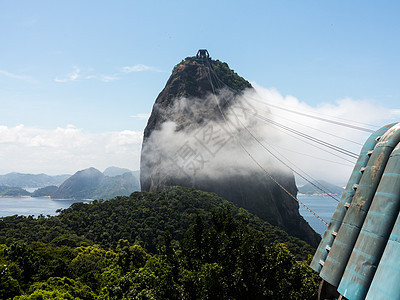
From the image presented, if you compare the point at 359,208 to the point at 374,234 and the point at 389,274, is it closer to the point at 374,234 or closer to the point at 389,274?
the point at 374,234

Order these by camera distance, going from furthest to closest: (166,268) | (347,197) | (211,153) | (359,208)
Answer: (211,153), (166,268), (347,197), (359,208)

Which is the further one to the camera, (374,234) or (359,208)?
(359,208)

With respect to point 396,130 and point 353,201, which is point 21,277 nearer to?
point 353,201

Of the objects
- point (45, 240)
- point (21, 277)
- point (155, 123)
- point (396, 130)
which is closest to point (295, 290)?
point (396, 130)

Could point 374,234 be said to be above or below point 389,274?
above

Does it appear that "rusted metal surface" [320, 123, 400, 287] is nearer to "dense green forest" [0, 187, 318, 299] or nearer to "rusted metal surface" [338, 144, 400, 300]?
"rusted metal surface" [338, 144, 400, 300]

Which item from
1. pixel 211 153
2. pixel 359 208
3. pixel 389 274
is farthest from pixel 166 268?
pixel 211 153

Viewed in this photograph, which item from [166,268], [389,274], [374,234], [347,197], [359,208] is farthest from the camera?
[166,268]
